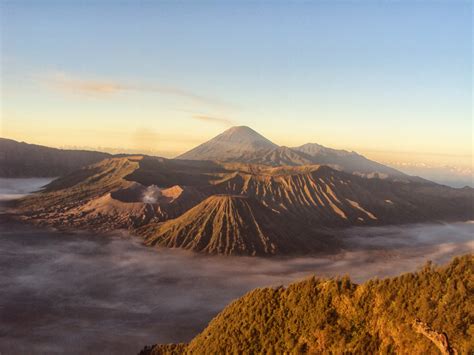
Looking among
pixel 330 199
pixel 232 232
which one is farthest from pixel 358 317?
pixel 330 199

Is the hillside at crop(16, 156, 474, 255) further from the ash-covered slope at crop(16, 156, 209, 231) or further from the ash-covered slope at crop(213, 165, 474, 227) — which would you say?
the ash-covered slope at crop(213, 165, 474, 227)

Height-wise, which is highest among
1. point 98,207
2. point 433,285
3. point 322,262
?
point 433,285

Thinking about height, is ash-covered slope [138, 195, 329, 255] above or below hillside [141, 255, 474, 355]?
below

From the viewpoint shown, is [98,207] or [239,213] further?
[98,207]

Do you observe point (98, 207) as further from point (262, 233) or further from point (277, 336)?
point (277, 336)

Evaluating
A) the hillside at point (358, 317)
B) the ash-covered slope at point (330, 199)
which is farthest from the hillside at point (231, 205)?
the hillside at point (358, 317)

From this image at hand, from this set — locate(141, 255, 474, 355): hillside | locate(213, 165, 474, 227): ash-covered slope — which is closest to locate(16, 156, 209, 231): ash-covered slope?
locate(213, 165, 474, 227): ash-covered slope

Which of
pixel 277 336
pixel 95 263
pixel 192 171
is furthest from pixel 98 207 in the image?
pixel 277 336
